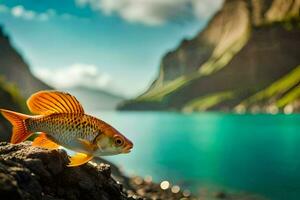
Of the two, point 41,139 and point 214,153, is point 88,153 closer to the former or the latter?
point 41,139

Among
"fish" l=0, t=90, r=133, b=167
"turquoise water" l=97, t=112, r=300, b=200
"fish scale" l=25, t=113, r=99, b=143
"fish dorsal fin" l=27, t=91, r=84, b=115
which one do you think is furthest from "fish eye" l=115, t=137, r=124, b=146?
"turquoise water" l=97, t=112, r=300, b=200

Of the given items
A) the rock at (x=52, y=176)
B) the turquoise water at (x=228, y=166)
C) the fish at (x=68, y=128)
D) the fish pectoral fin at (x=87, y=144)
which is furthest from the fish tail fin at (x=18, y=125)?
the turquoise water at (x=228, y=166)

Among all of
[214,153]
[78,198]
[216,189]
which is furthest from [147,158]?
[78,198]

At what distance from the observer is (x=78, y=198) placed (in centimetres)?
973

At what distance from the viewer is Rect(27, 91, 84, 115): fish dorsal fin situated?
297 inches

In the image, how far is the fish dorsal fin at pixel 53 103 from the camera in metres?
7.54

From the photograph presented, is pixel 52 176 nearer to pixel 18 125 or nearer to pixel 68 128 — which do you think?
pixel 18 125

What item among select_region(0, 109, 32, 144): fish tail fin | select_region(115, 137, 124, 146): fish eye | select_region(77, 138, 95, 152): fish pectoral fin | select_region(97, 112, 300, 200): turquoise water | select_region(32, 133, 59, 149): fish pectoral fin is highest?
select_region(97, 112, 300, 200): turquoise water

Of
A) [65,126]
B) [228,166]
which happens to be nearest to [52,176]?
[65,126]

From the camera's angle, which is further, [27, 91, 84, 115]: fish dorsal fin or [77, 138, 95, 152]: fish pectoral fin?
[27, 91, 84, 115]: fish dorsal fin

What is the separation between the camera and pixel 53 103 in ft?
25.4

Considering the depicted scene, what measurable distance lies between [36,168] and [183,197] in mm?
36626

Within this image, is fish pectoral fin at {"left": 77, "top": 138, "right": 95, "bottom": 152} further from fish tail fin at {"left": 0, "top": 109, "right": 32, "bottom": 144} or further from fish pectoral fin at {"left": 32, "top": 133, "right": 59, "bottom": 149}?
fish tail fin at {"left": 0, "top": 109, "right": 32, "bottom": 144}

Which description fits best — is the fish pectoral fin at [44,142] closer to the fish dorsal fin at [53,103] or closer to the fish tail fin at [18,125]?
the fish tail fin at [18,125]
